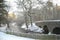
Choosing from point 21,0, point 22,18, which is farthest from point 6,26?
point 21,0

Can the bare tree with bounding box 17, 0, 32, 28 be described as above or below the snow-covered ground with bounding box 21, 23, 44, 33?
above

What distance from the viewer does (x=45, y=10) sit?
419 centimetres

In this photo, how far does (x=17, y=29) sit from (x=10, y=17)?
522 millimetres

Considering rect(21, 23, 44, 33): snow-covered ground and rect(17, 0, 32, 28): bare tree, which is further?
rect(17, 0, 32, 28): bare tree

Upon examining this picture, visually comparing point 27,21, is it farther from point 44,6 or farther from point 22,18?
point 44,6

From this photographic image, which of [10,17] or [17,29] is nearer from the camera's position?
[17,29]

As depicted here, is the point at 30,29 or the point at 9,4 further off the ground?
the point at 9,4

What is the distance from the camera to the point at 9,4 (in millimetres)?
4637

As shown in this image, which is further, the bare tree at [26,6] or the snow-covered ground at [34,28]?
the bare tree at [26,6]

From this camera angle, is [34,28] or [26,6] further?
[26,6]

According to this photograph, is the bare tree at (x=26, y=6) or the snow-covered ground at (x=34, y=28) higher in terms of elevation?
the bare tree at (x=26, y=6)

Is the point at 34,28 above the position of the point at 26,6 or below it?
below

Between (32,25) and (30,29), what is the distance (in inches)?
6.3

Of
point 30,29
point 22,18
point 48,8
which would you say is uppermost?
point 48,8
